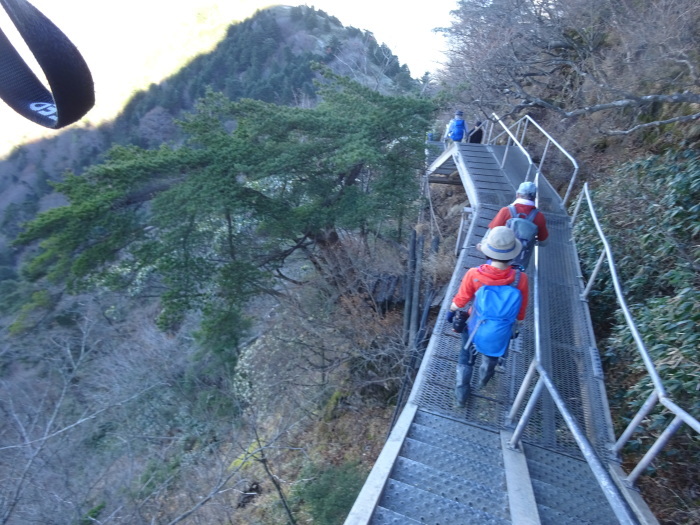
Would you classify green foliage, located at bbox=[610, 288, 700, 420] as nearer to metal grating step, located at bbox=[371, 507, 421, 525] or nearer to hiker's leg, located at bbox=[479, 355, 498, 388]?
hiker's leg, located at bbox=[479, 355, 498, 388]

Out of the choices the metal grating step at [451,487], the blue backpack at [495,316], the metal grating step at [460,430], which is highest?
the blue backpack at [495,316]

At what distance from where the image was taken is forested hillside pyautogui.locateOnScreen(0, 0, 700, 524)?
6195 millimetres

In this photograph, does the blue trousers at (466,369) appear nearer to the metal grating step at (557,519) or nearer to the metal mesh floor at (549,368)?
the metal mesh floor at (549,368)

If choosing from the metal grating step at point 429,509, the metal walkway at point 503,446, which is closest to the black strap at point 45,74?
the metal walkway at point 503,446

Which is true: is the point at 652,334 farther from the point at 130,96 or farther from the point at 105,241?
the point at 130,96

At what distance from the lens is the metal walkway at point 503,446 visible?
2.72m

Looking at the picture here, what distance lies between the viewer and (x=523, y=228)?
4.76 m

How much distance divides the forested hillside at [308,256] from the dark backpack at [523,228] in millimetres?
1256

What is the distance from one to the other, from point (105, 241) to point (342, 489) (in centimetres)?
590

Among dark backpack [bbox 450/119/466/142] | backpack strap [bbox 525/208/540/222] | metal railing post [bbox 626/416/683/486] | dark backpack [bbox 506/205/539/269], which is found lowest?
metal railing post [bbox 626/416/683/486]

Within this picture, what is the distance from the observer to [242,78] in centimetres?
4456

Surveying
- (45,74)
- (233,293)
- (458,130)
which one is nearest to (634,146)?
(458,130)

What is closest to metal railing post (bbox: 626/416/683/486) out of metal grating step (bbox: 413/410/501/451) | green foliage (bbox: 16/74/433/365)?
metal grating step (bbox: 413/410/501/451)

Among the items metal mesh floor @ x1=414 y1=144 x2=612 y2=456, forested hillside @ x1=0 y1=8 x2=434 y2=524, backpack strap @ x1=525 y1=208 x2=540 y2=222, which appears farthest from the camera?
forested hillside @ x1=0 y1=8 x2=434 y2=524
